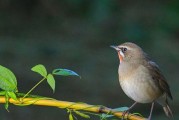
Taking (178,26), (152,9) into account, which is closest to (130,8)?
(152,9)

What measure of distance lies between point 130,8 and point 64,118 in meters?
3.66

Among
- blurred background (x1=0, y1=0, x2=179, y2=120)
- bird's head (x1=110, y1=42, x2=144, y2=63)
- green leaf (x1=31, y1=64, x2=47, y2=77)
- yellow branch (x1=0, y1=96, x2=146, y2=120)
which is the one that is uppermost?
blurred background (x1=0, y1=0, x2=179, y2=120)

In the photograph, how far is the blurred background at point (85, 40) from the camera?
9062mm

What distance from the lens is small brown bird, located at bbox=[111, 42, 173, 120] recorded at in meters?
4.08

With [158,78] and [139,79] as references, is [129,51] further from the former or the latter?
[158,78]

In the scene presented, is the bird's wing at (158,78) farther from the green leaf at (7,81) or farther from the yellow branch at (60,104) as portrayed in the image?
the green leaf at (7,81)

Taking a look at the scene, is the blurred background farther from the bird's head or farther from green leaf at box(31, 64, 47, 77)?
green leaf at box(31, 64, 47, 77)

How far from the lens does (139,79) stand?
164 inches

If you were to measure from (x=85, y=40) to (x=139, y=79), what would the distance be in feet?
21.8

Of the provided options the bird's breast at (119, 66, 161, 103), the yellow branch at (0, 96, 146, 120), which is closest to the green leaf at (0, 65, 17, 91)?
the yellow branch at (0, 96, 146, 120)

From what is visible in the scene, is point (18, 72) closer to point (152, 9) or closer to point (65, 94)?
point (65, 94)

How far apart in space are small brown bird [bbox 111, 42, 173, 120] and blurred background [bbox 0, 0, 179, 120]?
14.2ft

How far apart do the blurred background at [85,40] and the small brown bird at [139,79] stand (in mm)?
4313

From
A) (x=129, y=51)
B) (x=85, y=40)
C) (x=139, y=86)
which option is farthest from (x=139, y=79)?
(x=85, y=40)
